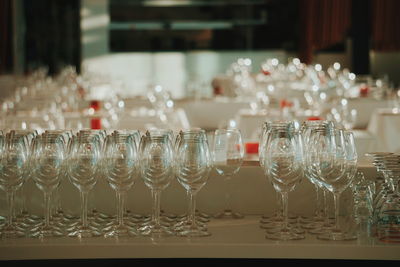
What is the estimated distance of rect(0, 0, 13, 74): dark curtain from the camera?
15.3 metres

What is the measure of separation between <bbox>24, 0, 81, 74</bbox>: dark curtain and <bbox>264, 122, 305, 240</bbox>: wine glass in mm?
13253

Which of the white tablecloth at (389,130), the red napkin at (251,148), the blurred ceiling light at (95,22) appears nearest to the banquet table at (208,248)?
the red napkin at (251,148)

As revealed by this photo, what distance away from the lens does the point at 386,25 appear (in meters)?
13.7

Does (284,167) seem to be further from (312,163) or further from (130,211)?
(130,211)

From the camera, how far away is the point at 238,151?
2.58 meters

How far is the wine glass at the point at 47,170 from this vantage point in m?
2.34

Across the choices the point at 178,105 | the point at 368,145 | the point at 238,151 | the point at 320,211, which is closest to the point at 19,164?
the point at 238,151

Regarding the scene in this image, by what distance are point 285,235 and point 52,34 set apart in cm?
1346

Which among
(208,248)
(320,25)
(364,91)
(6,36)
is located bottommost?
(208,248)

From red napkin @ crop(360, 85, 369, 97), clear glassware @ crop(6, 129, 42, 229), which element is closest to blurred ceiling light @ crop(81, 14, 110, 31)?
red napkin @ crop(360, 85, 369, 97)

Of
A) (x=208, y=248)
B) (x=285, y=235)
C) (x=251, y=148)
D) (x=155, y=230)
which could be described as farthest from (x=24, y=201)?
(x=251, y=148)

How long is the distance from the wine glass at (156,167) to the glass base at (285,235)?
255mm

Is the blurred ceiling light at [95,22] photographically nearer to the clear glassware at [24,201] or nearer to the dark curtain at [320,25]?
the dark curtain at [320,25]

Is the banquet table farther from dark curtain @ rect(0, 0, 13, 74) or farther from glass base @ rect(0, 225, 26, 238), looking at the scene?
dark curtain @ rect(0, 0, 13, 74)
